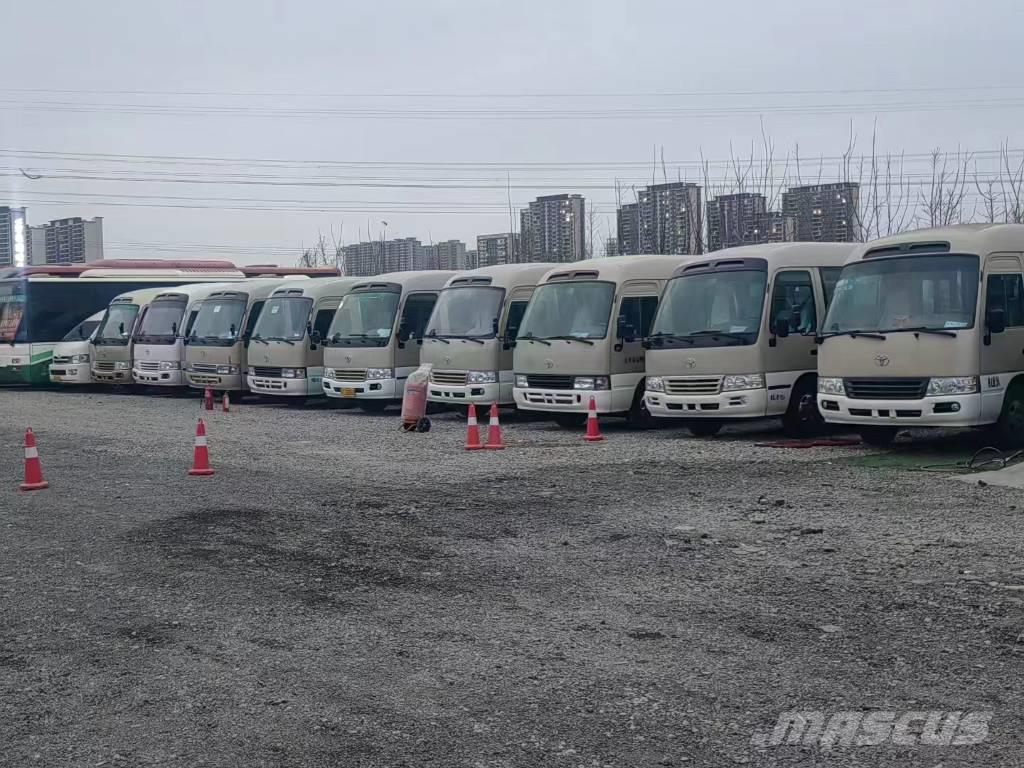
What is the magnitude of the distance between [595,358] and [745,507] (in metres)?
7.95

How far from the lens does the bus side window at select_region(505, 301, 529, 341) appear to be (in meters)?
21.8

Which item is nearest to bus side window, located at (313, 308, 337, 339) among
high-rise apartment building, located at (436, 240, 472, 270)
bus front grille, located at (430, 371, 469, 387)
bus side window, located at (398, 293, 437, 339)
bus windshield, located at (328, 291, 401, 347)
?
bus windshield, located at (328, 291, 401, 347)

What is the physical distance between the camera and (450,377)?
864 inches

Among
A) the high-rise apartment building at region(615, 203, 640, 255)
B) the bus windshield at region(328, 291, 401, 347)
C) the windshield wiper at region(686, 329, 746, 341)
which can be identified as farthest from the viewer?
the high-rise apartment building at region(615, 203, 640, 255)

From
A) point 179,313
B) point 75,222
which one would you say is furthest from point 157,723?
point 75,222

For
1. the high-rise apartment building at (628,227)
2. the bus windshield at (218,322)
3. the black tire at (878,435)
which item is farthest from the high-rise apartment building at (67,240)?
the black tire at (878,435)

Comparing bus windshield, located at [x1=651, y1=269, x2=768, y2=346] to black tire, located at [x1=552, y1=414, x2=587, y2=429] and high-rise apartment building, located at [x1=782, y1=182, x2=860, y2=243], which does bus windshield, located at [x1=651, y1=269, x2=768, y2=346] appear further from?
high-rise apartment building, located at [x1=782, y1=182, x2=860, y2=243]

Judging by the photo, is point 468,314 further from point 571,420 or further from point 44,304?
point 44,304

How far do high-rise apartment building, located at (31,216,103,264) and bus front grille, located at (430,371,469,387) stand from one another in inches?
2433

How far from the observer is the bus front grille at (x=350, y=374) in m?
23.9

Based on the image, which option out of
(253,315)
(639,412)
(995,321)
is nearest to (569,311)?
(639,412)

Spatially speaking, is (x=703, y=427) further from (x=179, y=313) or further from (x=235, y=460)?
(x=179, y=313)

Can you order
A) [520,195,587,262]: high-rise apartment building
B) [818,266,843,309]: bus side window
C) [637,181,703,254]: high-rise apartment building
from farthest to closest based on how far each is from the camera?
[520,195,587,262]: high-rise apartment building, [637,181,703,254]: high-rise apartment building, [818,266,843,309]: bus side window

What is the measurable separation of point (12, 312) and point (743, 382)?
72.3ft
